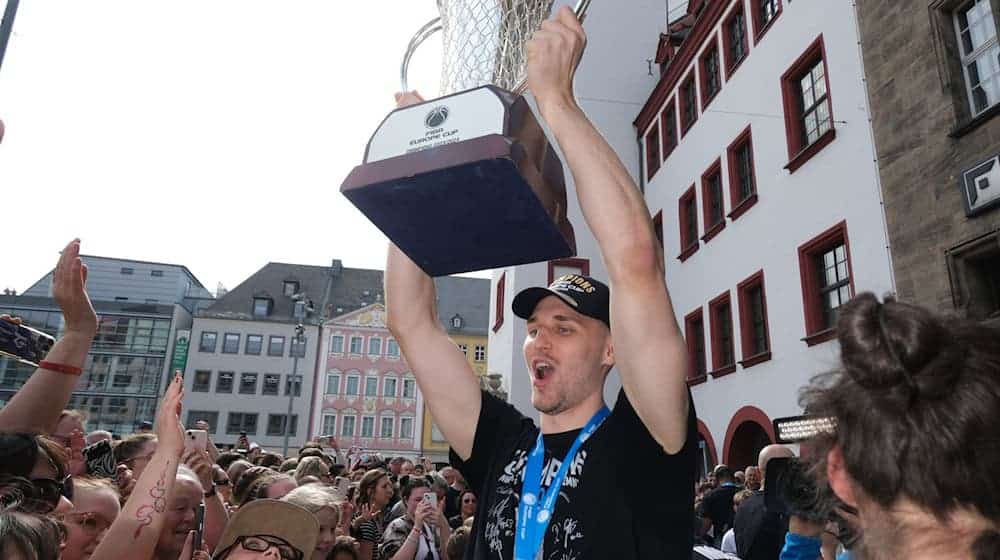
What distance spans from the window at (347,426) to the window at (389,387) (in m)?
3.09

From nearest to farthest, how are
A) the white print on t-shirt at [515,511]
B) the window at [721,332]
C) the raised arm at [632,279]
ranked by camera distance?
the raised arm at [632,279] → the white print on t-shirt at [515,511] → the window at [721,332]

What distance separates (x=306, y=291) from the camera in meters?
58.6

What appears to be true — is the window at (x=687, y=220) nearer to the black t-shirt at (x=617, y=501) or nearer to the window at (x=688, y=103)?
the window at (x=688, y=103)

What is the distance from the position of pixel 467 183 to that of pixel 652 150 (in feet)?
71.0

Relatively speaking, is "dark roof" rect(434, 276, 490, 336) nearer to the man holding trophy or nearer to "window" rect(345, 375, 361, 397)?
"window" rect(345, 375, 361, 397)

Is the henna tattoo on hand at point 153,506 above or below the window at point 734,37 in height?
below

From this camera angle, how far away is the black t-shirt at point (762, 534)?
15.4 feet

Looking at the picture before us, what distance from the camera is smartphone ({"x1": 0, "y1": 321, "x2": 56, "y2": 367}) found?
359cm

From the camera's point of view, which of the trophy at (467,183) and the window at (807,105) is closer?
the trophy at (467,183)

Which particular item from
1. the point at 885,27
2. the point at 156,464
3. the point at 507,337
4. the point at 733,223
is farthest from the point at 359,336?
the point at 156,464

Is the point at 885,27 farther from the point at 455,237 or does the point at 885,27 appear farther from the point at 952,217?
the point at 455,237

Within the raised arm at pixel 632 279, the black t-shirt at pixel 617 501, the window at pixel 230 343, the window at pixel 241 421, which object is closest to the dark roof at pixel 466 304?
the window at pixel 230 343

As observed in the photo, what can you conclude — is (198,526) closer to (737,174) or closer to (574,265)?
(737,174)

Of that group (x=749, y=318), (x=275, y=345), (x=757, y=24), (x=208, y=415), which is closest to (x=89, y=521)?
(x=749, y=318)
